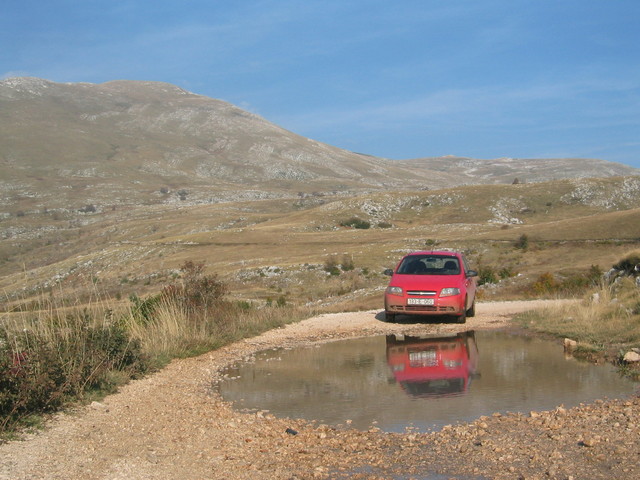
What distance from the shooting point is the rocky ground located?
203 inches

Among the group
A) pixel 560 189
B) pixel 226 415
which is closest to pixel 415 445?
pixel 226 415

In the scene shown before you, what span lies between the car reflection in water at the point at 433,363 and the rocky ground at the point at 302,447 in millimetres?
1689

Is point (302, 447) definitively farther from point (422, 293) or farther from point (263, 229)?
point (263, 229)

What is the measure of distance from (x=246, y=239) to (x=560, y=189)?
50693mm

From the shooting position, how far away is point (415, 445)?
5.82 m

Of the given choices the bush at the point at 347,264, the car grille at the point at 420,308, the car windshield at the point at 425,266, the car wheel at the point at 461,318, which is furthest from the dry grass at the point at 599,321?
the bush at the point at 347,264

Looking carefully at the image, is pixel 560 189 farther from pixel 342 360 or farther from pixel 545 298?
pixel 342 360

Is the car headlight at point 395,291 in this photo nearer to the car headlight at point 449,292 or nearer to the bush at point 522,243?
Result: the car headlight at point 449,292

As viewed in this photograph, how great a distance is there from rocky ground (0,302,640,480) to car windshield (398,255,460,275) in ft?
28.6

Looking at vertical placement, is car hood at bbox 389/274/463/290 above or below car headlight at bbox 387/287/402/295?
above

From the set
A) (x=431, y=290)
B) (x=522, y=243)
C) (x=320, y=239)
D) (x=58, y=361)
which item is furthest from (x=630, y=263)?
(x=320, y=239)

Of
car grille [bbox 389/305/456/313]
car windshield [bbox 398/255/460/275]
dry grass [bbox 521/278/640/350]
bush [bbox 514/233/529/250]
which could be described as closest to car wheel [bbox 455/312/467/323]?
car grille [bbox 389/305/456/313]

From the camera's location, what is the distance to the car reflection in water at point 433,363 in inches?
330

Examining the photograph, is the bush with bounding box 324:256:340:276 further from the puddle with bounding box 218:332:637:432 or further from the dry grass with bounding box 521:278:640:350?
the puddle with bounding box 218:332:637:432
